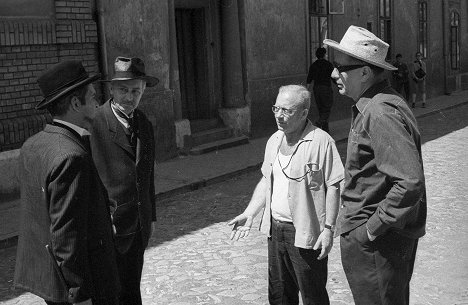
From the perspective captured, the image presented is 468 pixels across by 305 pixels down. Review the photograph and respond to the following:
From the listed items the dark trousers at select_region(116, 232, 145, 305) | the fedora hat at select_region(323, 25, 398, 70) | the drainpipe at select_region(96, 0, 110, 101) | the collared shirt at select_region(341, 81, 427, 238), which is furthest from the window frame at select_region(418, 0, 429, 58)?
the collared shirt at select_region(341, 81, 427, 238)

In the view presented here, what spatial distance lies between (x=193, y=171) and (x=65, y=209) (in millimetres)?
8323

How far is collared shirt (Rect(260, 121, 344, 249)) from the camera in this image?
3.94 m

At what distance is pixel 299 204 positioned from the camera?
3.96 m

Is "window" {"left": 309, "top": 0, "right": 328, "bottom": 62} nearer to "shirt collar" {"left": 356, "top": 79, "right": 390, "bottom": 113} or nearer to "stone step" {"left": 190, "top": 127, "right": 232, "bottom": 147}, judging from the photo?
"stone step" {"left": 190, "top": 127, "right": 232, "bottom": 147}

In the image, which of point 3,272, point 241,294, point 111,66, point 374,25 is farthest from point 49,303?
point 374,25

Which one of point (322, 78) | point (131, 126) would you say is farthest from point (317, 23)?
point (131, 126)

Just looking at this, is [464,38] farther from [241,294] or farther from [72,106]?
[72,106]

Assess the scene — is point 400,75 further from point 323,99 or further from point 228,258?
point 228,258

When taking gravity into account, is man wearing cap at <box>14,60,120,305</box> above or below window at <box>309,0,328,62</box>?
below

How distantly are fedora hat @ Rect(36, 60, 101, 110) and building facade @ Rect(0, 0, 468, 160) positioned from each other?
6.47 metres

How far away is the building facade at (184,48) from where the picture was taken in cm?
977

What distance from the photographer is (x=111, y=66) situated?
11.4 m

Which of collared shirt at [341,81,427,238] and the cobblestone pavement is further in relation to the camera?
the cobblestone pavement

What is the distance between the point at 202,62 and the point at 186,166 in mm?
3427
